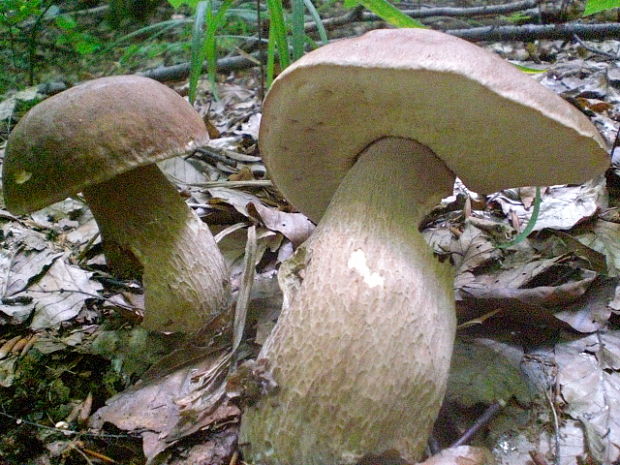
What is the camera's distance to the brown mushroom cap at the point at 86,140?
150 centimetres

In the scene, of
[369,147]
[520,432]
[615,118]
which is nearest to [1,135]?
[369,147]

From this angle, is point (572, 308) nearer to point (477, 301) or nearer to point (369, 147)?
point (477, 301)

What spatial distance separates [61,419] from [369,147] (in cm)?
154

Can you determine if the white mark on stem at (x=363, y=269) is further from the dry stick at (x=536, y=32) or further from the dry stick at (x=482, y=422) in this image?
the dry stick at (x=536, y=32)

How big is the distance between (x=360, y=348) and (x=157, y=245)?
1.01 meters

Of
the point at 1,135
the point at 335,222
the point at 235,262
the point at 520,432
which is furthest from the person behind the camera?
the point at 1,135

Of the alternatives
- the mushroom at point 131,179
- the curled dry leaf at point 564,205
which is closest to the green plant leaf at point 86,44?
the mushroom at point 131,179

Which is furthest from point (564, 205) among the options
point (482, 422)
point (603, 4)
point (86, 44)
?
point (86, 44)

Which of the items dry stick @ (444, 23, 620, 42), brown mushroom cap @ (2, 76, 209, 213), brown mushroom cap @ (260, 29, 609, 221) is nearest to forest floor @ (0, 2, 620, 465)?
brown mushroom cap @ (260, 29, 609, 221)

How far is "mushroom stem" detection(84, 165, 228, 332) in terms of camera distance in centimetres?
187

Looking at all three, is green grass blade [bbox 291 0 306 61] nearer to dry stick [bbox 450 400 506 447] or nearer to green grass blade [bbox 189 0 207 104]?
green grass blade [bbox 189 0 207 104]

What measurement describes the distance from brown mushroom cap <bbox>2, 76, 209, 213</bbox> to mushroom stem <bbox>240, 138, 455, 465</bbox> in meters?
0.67

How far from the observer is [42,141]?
5.01 ft

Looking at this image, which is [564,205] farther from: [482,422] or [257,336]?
[257,336]
